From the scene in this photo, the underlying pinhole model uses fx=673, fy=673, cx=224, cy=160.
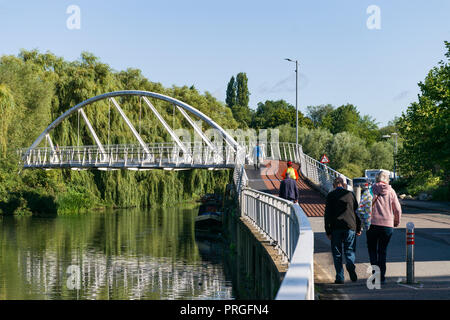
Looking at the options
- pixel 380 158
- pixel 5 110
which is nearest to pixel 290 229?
pixel 5 110

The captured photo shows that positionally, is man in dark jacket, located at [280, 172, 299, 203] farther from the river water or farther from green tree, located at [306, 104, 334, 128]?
green tree, located at [306, 104, 334, 128]

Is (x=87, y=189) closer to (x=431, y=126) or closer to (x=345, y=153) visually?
(x=431, y=126)

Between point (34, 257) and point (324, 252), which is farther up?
point (324, 252)

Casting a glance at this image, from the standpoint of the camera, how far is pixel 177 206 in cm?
5597

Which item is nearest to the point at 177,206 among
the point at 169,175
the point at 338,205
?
the point at 169,175

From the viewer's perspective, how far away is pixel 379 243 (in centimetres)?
1075

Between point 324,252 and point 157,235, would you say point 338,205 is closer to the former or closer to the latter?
point 324,252

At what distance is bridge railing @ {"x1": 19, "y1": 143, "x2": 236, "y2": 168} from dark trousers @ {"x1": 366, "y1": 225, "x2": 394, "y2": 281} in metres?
31.1

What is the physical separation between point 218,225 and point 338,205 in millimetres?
30753

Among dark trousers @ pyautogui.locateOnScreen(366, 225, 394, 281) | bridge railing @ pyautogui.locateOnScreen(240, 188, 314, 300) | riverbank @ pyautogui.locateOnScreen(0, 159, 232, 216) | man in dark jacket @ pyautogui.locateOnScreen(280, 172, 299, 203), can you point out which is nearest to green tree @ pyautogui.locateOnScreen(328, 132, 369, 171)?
riverbank @ pyautogui.locateOnScreen(0, 159, 232, 216)

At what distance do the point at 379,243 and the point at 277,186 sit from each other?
23.7 meters

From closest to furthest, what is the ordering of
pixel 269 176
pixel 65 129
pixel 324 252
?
pixel 324 252, pixel 269 176, pixel 65 129

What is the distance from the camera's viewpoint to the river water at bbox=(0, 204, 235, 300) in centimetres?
2177

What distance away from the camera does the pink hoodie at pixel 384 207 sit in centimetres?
1071
